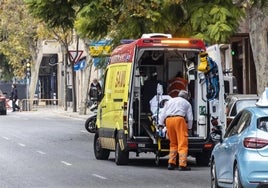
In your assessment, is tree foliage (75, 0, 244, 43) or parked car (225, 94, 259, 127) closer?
parked car (225, 94, 259, 127)

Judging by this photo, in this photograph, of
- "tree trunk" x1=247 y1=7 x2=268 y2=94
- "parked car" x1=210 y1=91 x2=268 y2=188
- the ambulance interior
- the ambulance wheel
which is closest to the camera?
"parked car" x1=210 y1=91 x2=268 y2=188

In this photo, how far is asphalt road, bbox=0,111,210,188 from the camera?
16.1 meters

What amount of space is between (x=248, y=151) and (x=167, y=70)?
361 inches

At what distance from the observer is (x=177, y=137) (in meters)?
18.5

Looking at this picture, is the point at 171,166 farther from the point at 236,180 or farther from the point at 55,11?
the point at 55,11

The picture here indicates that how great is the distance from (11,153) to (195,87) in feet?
20.7

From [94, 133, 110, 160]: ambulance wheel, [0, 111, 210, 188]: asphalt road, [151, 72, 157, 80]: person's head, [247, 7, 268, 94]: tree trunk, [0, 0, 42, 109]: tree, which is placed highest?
[0, 0, 42, 109]: tree

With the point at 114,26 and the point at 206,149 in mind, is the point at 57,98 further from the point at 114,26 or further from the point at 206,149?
the point at 206,149

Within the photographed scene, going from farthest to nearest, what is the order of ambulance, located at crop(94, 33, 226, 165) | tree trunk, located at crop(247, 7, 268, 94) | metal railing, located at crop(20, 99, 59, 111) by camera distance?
1. metal railing, located at crop(20, 99, 59, 111)
2. tree trunk, located at crop(247, 7, 268, 94)
3. ambulance, located at crop(94, 33, 226, 165)

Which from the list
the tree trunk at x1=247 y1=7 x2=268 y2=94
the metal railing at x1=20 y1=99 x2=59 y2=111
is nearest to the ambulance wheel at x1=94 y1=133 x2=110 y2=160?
the tree trunk at x1=247 y1=7 x2=268 y2=94

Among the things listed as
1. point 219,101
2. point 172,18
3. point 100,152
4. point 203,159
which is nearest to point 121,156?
point 203,159

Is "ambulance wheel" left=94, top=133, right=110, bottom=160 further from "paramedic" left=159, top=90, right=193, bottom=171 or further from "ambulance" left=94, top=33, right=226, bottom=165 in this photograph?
"paramedic" left=159, top=90, right=193, bottom=171

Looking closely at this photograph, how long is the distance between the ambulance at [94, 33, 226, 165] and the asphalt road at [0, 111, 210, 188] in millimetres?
575

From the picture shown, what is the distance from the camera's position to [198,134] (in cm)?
1952
